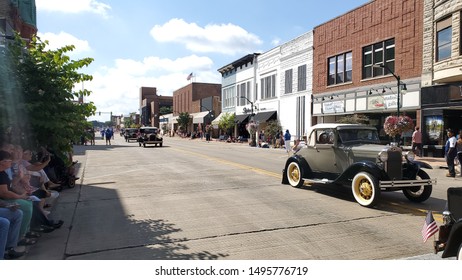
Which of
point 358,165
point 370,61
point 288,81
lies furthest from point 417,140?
point 288,81

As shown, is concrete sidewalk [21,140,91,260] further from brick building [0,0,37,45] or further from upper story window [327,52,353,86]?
upper story window [327,52,353,86]

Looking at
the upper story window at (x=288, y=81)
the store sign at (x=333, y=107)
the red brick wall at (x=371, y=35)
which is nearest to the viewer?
the red brick wall at (x=371, y=35)

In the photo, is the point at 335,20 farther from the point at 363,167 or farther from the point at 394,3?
the point at 363,167

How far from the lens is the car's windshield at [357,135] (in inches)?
366

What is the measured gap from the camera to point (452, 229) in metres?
4.00

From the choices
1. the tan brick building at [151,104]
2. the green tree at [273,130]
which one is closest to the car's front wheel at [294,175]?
the green tree at [273,130]

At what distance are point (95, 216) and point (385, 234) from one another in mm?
5291

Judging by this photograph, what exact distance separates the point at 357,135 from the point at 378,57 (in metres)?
19.6

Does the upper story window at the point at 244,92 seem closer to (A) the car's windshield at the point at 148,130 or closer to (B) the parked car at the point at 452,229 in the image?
(A) the car's windshield at the point at 148,130

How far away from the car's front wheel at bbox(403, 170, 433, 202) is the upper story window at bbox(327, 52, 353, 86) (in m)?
22.3

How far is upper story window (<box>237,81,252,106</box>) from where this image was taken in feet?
154

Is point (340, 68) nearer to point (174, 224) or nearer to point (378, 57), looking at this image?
point (378, 57)

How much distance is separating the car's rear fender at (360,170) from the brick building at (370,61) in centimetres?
1451

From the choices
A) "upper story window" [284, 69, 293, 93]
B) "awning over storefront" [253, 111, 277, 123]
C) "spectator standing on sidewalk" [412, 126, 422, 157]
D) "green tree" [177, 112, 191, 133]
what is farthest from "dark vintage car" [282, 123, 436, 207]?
"green tree" [177, 112, 191, 133]
